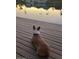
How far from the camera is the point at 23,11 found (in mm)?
3217

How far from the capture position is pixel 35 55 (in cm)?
209
